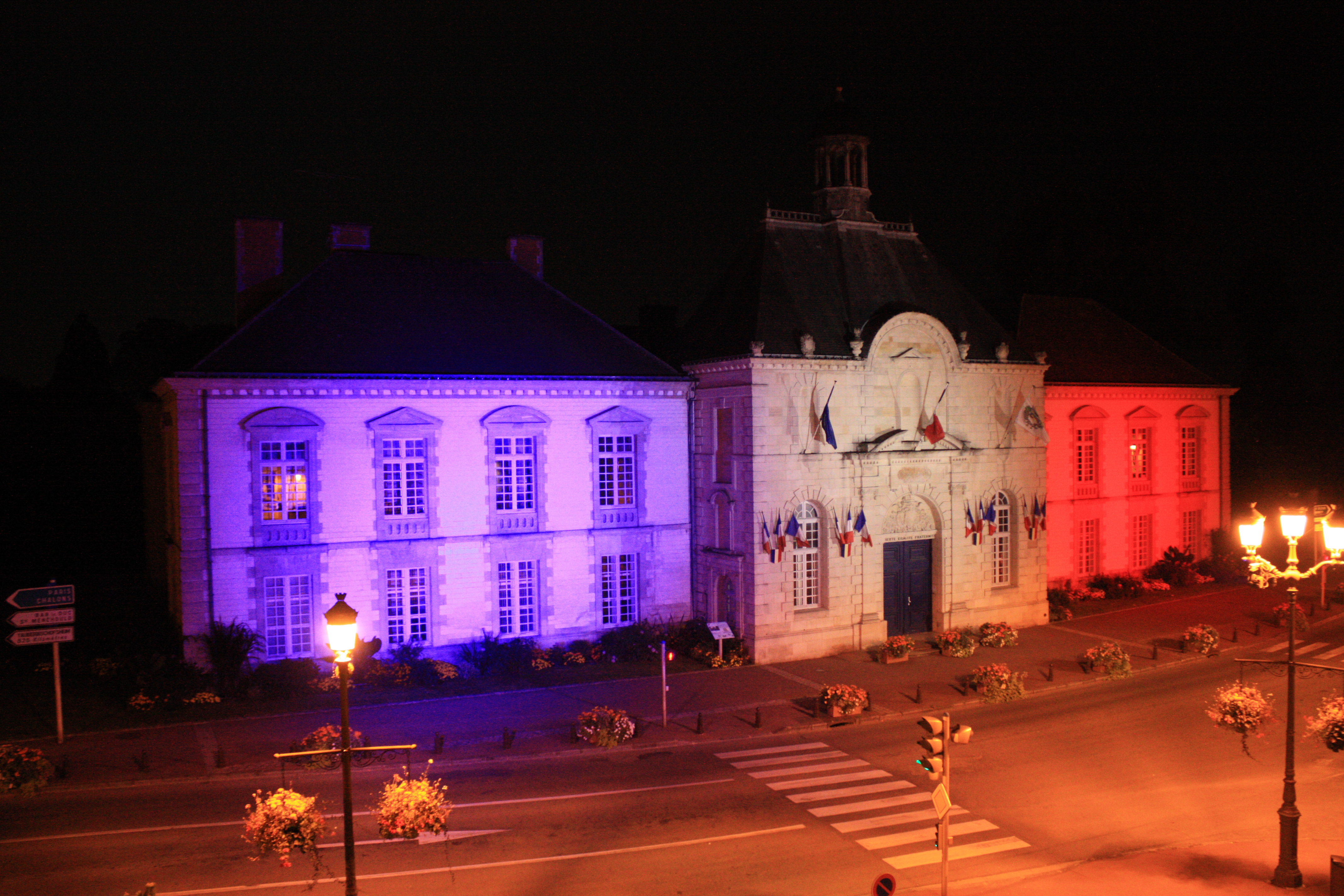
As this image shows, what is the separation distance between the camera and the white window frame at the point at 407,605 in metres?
30.9

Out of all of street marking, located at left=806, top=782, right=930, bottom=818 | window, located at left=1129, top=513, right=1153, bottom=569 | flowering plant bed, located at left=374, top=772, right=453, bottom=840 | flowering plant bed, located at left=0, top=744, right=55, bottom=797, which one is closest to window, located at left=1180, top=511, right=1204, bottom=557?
window, located at left=1129, top=513, right=1153, bottom=569

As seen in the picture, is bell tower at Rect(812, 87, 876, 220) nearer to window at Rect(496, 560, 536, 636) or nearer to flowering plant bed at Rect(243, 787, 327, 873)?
window at Rect(496, 560, 536, 636)

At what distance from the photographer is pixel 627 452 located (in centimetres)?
3434

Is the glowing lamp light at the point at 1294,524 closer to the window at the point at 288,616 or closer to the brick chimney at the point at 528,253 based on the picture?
the window at the point at 288,616

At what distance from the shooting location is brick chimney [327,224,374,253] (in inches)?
1337

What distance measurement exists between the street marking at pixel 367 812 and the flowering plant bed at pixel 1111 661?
15.0m

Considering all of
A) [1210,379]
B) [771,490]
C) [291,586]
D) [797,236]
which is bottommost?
[291,586]

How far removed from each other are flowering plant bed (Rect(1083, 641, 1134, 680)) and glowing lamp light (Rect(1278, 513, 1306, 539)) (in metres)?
15.2

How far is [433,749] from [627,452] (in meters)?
14.0

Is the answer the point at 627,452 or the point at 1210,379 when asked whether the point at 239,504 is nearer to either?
the point at 627,452

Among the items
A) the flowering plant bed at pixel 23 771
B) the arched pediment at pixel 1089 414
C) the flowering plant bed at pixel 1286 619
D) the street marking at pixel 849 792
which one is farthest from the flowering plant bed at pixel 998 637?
the flowering plant bed at pixel 23 771

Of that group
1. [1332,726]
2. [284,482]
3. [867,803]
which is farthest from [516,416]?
[1332,726]

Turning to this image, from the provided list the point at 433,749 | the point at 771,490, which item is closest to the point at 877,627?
the point at 771,490

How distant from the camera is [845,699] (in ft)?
84.7
